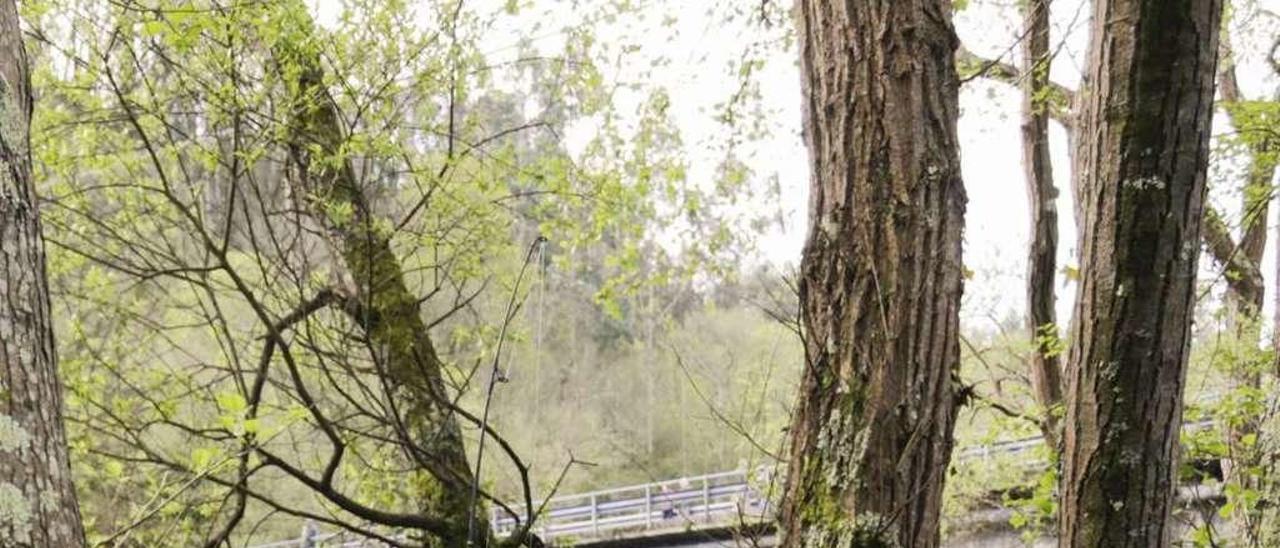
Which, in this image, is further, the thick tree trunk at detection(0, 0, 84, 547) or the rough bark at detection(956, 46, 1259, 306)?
the rough bark at detection(956, 46, 1259, 306)

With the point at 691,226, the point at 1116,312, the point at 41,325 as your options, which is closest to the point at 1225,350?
the point at 691,226

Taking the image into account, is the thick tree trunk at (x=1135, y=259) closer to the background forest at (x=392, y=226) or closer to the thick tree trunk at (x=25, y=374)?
the background forest at (x=392, y=226)

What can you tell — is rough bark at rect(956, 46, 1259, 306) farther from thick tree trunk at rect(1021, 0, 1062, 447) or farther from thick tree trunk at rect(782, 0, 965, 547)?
thick tree trunk at rect(782, 0, 965, 547)

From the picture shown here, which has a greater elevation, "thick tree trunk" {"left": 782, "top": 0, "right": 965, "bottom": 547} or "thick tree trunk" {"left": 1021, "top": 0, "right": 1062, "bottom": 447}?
"thick tree trunk" {"left": 1021, "top": 0, "right": 1062, "bottom": 447}

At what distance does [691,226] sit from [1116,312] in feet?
12.7

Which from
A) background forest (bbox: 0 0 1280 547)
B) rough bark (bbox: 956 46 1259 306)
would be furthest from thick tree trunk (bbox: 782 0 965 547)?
rough bark (bbox: 956 46 1259 306)

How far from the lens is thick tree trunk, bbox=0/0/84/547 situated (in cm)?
130

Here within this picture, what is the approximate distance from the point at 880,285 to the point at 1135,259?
0.60 meters

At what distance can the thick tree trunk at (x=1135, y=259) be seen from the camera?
2.46 m

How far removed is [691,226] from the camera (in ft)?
20.9

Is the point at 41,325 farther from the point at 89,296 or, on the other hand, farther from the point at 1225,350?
the point at 1225,350

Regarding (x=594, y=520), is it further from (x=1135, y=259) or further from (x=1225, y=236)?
(x=1135, y=259)

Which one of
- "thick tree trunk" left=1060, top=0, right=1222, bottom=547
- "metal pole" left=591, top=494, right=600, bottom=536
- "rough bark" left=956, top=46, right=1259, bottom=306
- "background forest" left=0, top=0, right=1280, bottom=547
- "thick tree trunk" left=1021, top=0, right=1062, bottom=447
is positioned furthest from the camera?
"metal pole" left=591, top=494, right=600, bottom=536

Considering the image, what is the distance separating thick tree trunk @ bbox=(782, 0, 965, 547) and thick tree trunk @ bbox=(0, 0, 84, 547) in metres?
1.62
